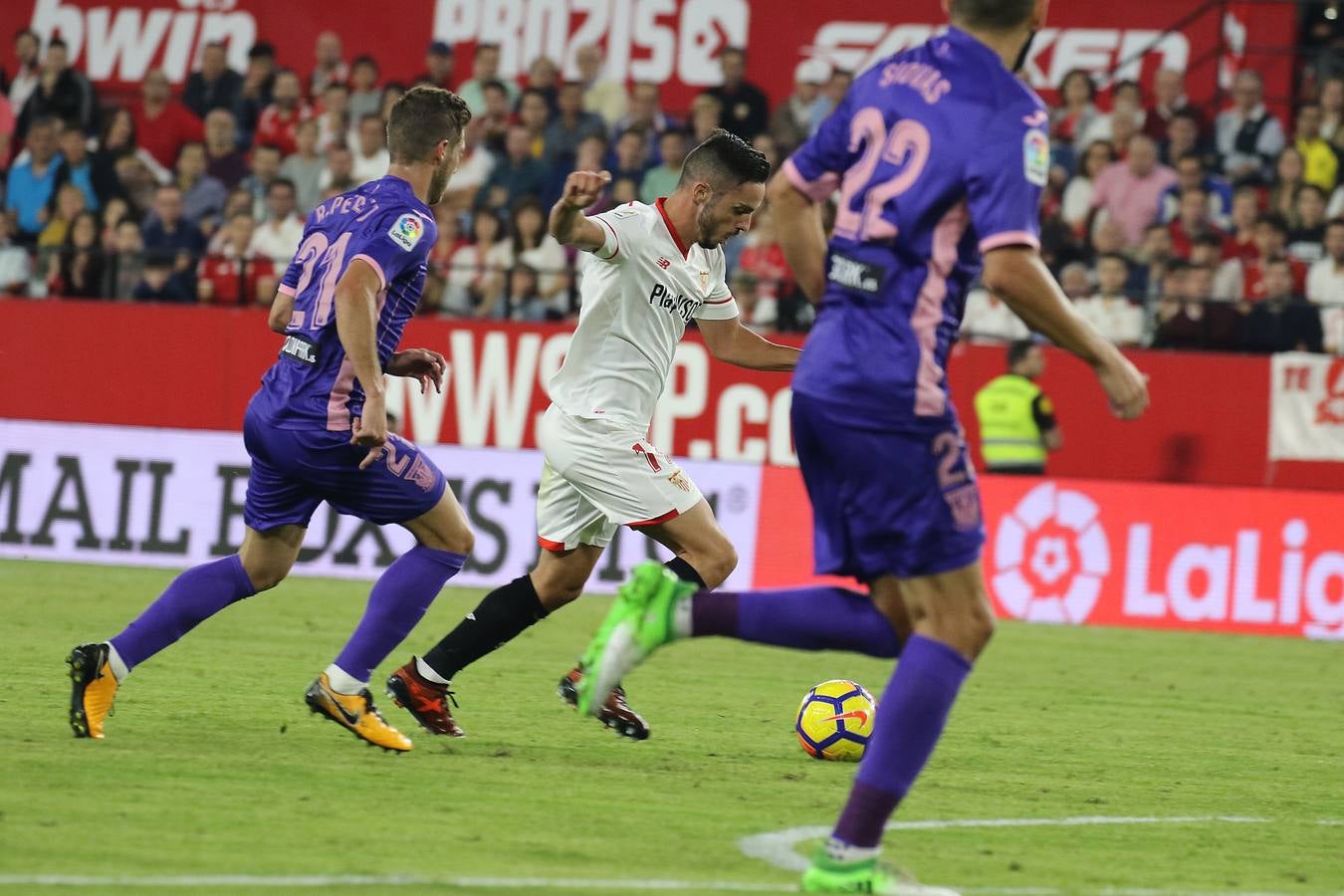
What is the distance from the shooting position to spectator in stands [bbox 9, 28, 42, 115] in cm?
1969

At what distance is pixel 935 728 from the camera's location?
16.6 feet

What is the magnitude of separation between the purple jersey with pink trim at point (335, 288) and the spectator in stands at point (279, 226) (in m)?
10.5

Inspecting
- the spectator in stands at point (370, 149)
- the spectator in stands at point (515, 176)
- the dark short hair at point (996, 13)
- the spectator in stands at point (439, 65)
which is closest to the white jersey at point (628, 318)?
the dark short hair at point (996, 13)

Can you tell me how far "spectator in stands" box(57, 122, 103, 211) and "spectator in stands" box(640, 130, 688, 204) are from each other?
511 centimetres

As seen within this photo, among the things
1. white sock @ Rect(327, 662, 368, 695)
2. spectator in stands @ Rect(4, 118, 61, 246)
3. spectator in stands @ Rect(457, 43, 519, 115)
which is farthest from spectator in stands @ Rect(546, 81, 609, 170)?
white sock @ Rect(327, 662, 368, 695)

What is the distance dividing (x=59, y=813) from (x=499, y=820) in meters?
1.20

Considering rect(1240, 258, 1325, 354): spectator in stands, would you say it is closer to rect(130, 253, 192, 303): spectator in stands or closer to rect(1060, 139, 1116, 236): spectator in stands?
rect(1060, 139, 1116, 236): spectator in stands

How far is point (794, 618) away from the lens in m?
5.43

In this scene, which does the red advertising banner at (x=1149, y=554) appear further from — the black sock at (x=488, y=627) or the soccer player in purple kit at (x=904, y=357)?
the soccer player in purple kit at (x=904, y=357)

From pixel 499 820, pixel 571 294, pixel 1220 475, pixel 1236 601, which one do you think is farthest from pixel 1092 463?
pixel 499 820

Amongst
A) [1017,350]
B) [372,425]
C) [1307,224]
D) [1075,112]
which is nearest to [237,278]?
[1017,350]

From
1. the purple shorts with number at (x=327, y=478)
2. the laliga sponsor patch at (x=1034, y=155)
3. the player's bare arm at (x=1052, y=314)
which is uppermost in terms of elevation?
the laliga sponsor patch at (x=1034, y=155)

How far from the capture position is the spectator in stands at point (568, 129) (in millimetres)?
18016

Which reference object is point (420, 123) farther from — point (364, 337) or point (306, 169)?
point (306, 169)
